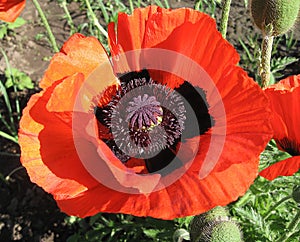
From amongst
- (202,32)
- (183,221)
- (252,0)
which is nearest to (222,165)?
(202,32)

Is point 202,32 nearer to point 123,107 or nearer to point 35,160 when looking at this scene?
point 123,107

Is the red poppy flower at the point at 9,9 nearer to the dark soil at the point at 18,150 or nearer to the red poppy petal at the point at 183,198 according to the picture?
the dark soil at the point at 18,150

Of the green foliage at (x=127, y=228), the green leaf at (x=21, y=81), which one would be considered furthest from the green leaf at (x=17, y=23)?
the green foliage at (x=127, y=228)

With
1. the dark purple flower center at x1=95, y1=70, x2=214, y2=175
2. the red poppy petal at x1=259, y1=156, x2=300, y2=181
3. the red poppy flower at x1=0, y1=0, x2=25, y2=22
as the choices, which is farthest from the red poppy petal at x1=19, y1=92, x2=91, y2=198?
the red poppy flower at x1=0, y1=0, x2=25, y2=22

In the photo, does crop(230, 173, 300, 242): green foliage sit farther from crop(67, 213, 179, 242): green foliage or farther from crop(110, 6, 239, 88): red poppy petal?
crop(110, 6, 239, 88): red poppy petal

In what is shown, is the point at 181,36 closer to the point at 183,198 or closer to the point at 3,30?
the point at 183,198

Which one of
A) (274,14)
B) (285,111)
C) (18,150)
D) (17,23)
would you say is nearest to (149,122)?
(285,111)
